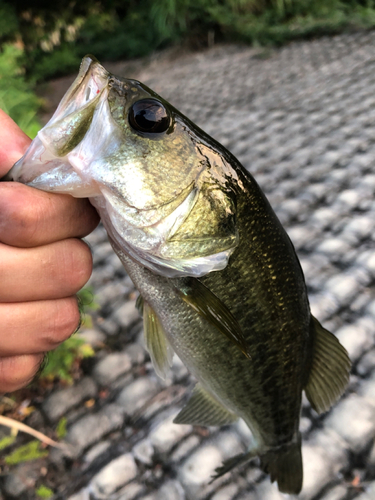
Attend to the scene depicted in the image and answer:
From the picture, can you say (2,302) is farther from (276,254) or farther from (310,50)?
(310,50)

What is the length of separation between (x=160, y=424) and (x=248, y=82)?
19.1 ft

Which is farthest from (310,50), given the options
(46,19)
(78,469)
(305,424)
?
(46,19)

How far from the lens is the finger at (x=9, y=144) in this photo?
3.23 feet

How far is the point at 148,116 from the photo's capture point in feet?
3.02

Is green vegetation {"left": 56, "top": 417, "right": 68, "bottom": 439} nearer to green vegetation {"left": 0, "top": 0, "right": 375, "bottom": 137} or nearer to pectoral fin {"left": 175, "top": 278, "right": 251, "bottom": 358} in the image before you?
pectoral fin {"left": 175, "top": 278, "right": 251, "bottom": 358}

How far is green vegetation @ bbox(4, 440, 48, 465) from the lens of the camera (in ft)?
5.45

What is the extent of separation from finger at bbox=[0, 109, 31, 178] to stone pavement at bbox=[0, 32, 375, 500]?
4.45 feet

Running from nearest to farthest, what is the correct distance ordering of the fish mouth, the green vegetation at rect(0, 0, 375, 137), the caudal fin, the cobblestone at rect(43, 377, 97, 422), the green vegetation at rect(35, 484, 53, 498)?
the fish mouth
the caudal fin
the green vegetation at rect(35, 484, 53, 498)
the cobblestone at rect(43, 377, 97, 422)
the green vegetation at rect(0, 0, 375, 137)

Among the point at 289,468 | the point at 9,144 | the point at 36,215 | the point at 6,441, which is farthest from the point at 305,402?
the point at 9,144

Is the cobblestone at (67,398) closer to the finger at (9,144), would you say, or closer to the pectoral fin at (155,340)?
the pectoral fin at (155,340)

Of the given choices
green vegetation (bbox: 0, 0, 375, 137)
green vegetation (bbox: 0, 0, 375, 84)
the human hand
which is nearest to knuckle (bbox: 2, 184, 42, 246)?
the human hand

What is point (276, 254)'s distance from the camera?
1.06 metres

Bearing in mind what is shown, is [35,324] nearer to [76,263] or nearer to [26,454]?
[76,263]

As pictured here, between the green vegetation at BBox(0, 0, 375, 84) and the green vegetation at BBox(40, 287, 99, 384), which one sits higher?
the green vegetation at BBox(0, 0, 375, 84)
